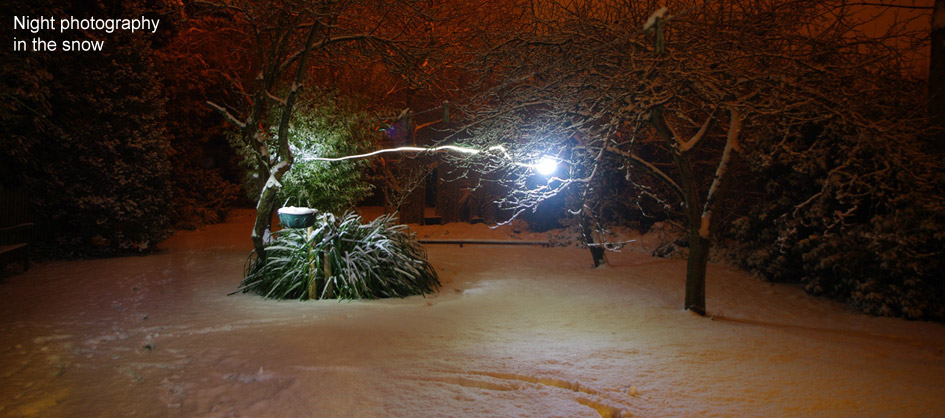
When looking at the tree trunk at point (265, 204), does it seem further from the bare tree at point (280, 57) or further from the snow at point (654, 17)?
the snow at point (654, 17)

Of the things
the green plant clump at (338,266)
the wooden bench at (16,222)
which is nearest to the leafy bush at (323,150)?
the green plant clump at (338,266)

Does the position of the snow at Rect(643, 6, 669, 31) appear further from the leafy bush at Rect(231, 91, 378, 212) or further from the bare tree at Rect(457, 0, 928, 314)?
the leafy bush at Rect(231, 91, 378, 212)

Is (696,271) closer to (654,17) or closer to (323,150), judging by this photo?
(654,17)

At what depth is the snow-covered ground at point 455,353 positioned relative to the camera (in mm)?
3764

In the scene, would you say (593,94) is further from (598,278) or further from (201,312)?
(201,312)

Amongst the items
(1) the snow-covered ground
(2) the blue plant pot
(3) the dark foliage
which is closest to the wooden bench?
(3) the dark foliage

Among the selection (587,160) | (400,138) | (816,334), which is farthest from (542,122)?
(400,138)

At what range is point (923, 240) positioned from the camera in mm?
7227

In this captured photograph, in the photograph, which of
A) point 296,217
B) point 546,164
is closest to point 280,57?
point 296,217

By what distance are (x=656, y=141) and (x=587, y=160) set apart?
4.02 metres

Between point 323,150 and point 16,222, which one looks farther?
point 16,222

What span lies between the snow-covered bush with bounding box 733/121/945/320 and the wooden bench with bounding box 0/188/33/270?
37.6 feet

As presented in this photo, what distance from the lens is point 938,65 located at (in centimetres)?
780

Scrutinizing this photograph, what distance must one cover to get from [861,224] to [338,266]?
24.9 feet
